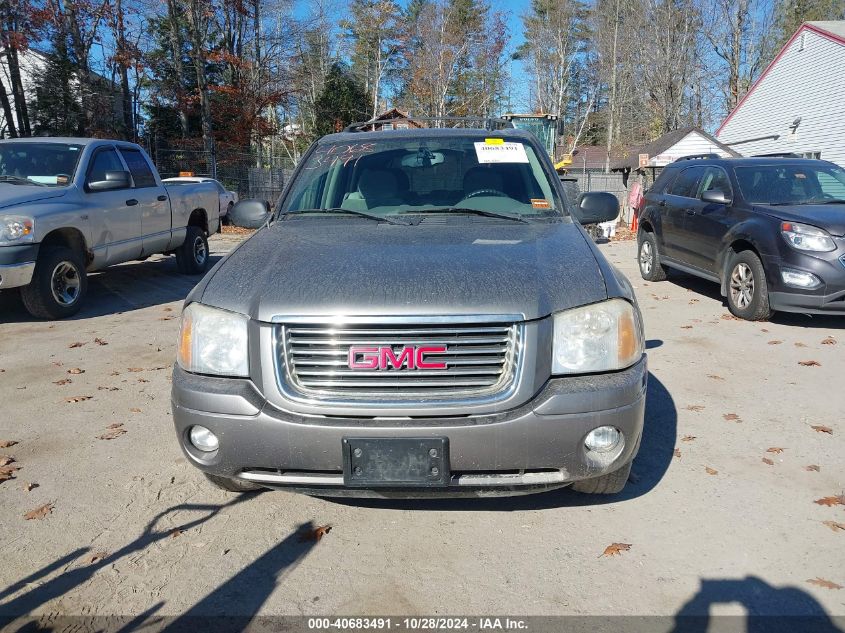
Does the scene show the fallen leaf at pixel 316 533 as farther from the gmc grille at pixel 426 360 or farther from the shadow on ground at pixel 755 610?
the shadow on ground at pixel 755 610

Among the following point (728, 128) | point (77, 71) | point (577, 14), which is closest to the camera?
point (77, 71)

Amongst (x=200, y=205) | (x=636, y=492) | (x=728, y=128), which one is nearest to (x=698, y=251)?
(x=636, y=492)

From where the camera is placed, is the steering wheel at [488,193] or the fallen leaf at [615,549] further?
the steering wheel at [488,193]

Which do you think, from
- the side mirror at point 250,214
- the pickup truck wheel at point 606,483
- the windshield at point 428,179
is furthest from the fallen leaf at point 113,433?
the pickup truck wheel at point 606,483

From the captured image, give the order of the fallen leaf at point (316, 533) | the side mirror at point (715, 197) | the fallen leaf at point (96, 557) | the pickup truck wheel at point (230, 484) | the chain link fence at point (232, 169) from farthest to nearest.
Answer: the chain link fence at point (232, 169) → the side mirror at point (715, 197) → the pickup truck wheel at point (230, 484) → the fallen leaf at point (316, 533) → the fallen leaf at point (96, 557)

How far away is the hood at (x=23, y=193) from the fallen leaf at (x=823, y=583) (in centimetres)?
738

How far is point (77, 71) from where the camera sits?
22828 millimetres

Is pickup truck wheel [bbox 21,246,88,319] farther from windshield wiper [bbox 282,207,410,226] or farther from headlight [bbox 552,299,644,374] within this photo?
headlight [bbox 552,299,644,374]

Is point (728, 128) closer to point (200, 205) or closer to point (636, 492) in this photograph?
point (200, 205)

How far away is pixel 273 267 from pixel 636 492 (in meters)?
2.14

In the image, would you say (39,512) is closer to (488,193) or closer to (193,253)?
(488,193)

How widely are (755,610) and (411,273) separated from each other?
1.88 m

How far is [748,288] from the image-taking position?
7547mm

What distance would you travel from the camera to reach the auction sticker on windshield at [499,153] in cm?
427
